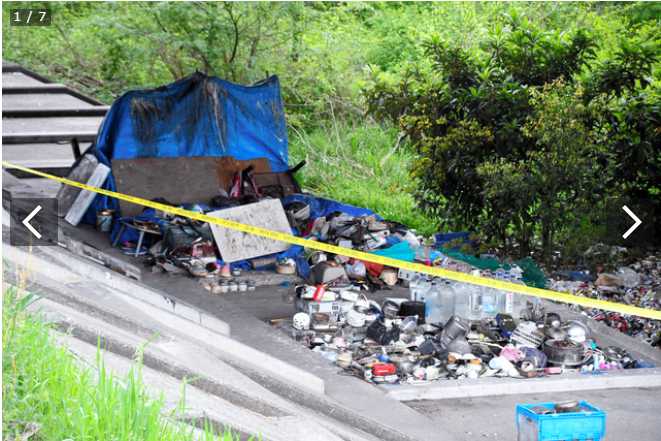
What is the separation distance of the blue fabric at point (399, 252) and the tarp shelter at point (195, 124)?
344 cm

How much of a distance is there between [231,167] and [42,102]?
6078 mm

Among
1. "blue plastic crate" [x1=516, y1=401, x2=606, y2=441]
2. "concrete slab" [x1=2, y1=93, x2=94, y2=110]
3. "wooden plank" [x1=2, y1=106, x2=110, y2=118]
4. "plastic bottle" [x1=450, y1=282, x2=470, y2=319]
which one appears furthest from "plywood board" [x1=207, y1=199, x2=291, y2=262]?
"concrete slab" [x1=2, y1=93, x2=94, y2=110]

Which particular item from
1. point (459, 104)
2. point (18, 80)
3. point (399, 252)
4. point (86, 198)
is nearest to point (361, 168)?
point (459, 104)

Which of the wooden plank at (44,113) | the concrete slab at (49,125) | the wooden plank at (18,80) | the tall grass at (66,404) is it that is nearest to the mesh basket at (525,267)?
the tall grass at (66,404)

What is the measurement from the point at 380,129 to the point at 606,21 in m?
5.65

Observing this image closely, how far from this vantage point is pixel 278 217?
31.7 feet

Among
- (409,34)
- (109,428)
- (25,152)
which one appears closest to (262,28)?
(25,152)

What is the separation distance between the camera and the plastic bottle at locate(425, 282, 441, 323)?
689 cm

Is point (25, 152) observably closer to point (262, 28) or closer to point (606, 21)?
point (262, 28)

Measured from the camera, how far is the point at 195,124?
10.8 metres

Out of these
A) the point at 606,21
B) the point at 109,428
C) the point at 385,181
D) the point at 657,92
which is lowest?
the point at 385,181

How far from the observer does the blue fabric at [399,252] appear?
855cm

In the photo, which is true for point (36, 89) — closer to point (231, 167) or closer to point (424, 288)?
point (231, 167)

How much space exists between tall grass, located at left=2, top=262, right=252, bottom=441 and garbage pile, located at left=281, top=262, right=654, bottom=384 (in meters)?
2.94
